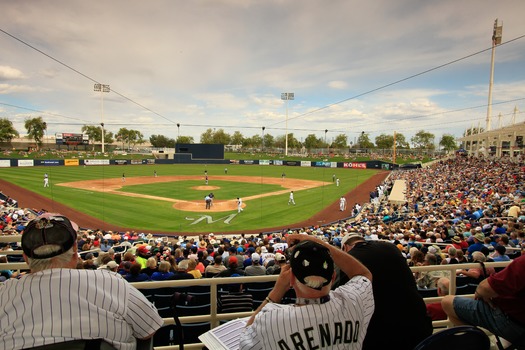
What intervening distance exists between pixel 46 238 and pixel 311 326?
1.84m

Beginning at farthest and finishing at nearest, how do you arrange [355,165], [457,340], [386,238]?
[355,165]
[386,238]
[457,340]

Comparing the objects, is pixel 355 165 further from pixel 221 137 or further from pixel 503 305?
pixel 221 137

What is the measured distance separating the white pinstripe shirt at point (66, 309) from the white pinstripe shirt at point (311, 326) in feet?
2.72

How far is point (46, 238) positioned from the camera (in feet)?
6.67

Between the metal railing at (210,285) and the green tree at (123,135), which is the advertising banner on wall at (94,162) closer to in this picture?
the metal railing at (210,285)

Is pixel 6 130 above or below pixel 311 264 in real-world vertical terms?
above

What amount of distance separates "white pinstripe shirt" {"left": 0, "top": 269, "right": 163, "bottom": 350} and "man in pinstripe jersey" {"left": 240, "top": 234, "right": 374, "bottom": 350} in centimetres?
83

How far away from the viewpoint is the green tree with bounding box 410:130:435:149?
488ft

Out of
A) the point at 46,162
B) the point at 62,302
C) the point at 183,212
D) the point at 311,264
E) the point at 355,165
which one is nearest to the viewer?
the point at 62,302

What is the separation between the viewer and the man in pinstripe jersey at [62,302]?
5.93 ft

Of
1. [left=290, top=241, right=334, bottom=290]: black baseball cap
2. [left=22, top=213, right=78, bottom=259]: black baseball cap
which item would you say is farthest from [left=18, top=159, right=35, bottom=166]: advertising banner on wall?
[left=290, top=241, right=334, bottom=290]: black baseball cap

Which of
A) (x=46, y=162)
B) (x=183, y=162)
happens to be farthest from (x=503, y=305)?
(x=183, y=162)

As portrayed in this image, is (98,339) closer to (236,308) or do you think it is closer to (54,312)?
(54,312)

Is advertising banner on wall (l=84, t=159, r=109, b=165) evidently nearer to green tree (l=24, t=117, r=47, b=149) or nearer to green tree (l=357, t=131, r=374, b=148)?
green tree (l=24, t=117, r=47, b=149)
